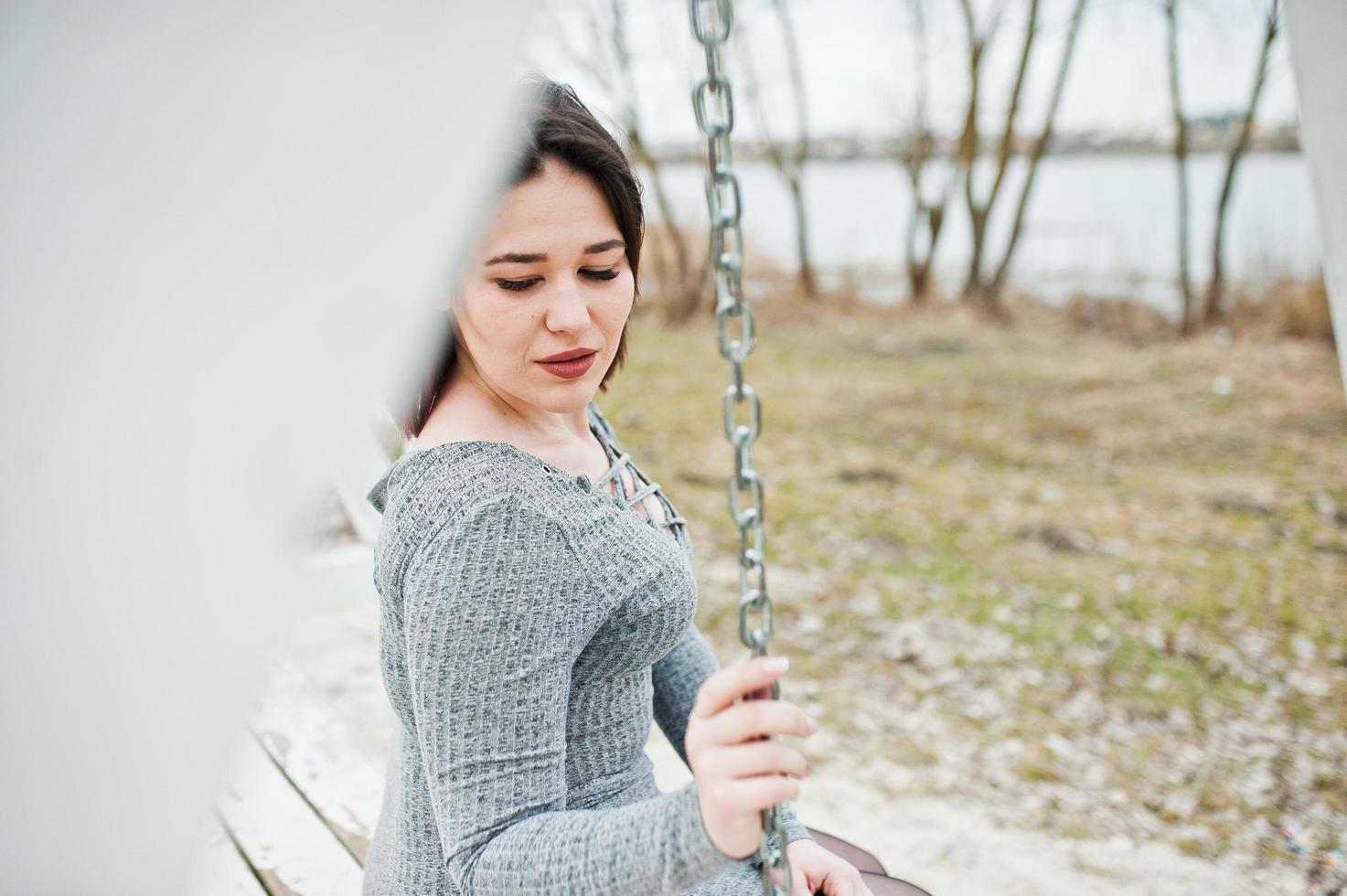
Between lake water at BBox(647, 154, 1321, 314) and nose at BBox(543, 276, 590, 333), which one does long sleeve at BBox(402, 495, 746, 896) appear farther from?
lake water at BBox(647, 154, 1321, 314)

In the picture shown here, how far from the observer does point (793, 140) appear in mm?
11336

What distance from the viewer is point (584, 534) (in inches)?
43.4

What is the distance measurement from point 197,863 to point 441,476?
480mm

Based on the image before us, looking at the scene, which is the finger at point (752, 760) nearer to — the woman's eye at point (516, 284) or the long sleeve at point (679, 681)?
the woman's eye at point (516, 284)

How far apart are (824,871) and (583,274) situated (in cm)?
84

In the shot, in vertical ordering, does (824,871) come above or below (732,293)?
below

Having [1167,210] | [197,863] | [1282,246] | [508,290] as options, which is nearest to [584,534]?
[508,290]

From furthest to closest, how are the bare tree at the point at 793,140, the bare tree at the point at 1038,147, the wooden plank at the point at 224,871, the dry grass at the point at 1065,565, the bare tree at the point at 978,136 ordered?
the bare tree at the point at 793,140 < the bare tree at the point at 978,136 < the bare tree at the point at 1038,147 < the dry grass at the point at 1065,565 < the wooden plank at the point at 224,871

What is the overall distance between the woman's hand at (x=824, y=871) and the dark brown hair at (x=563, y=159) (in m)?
0.75

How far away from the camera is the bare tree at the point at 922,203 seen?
10.7 metres

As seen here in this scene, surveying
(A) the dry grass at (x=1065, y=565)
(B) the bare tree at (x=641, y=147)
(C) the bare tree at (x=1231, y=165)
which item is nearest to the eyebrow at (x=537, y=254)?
(A) the dry grass at (x=1065, y=565)

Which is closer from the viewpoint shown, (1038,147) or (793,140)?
(1038,147)

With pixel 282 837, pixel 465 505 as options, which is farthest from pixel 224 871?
pixel 465 505

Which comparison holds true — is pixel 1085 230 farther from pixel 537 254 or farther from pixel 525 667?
pixel 525 667
